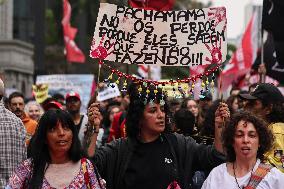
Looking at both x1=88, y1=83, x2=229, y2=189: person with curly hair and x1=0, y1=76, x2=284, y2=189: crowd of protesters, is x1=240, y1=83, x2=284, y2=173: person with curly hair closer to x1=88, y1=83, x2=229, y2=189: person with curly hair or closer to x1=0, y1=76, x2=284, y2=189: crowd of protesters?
x1=0, y1=76, x2=284, y2=189: crowd of protesters

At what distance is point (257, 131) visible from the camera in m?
5.30

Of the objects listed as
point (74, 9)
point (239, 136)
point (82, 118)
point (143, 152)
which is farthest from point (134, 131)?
point (74, 9)

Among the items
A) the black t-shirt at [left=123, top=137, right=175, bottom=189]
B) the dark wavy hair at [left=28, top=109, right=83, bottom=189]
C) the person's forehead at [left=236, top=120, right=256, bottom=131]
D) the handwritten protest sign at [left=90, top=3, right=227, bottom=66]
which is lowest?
the black t-shirt at [left=123, top=137, right=175, bottom=189]

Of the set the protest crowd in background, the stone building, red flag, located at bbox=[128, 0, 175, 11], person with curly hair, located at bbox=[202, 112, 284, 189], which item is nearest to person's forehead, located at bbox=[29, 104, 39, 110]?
red flag, located at bbox=[128, 0, 175, 11]

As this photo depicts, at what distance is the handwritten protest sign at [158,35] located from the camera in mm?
6129

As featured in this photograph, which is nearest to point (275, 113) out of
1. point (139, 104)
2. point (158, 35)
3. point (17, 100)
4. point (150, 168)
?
point (158, 35)

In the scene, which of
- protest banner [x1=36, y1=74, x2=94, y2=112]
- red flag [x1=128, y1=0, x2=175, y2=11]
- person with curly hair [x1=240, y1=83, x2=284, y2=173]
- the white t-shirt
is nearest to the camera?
the white t-shirt

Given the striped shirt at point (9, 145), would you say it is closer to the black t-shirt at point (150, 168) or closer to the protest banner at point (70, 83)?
the black t-shirt at point (150, 168)

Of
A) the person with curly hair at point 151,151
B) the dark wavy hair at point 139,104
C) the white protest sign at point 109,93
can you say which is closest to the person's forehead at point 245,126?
the person with curly hair at point 151,151

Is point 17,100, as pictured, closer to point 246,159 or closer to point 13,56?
point 246,159

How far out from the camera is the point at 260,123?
17.5 ft

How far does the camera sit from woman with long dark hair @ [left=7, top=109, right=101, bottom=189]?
16.9 ft

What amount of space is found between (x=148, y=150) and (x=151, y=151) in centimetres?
3

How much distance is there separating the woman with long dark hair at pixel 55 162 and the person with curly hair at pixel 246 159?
0.81 m
